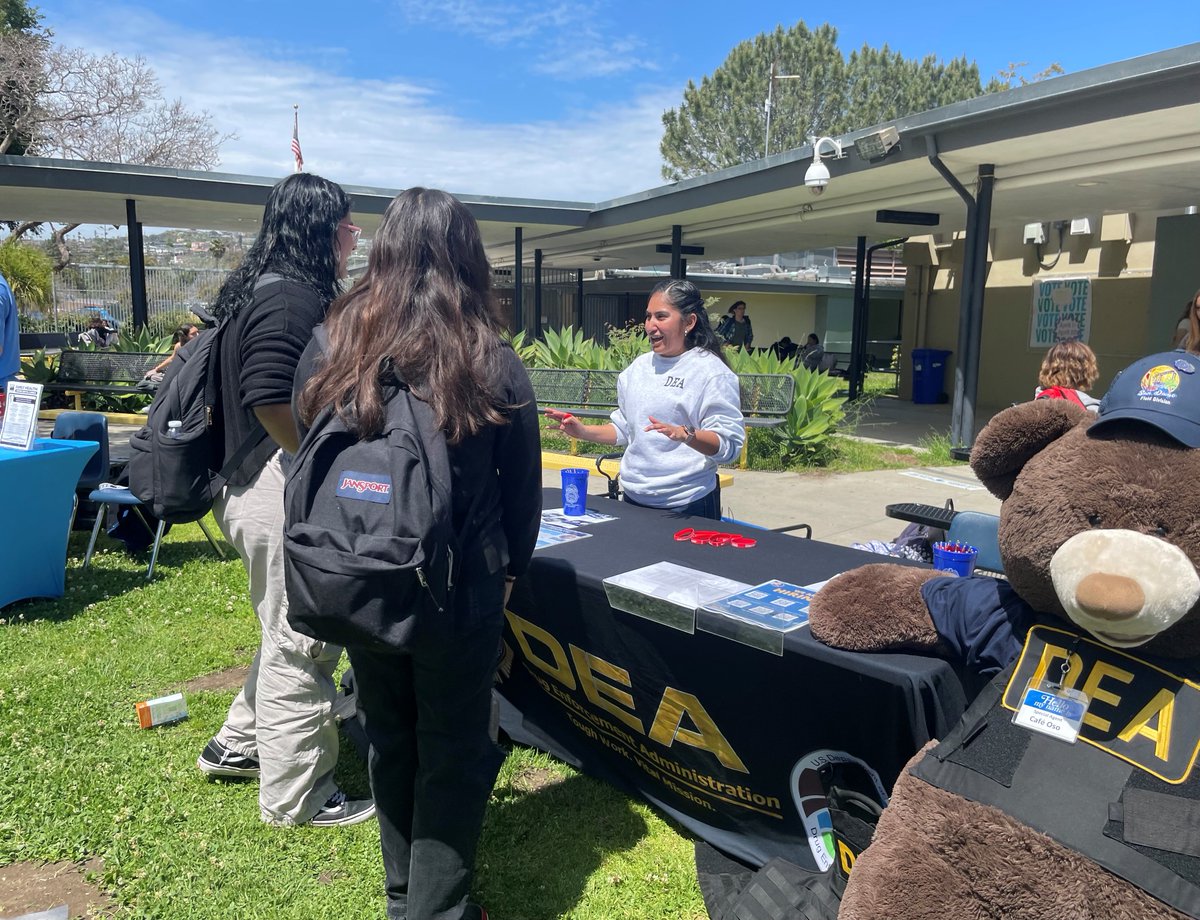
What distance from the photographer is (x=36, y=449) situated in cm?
481

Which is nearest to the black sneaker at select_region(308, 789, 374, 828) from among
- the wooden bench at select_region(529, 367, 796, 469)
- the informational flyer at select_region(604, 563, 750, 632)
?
the informational flyer at select_region(604, 563, 750, 632)

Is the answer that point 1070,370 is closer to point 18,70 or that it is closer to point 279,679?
point 279,679

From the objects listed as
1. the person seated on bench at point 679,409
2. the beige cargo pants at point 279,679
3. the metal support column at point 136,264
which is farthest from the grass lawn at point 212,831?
the metal support column at point 136,264

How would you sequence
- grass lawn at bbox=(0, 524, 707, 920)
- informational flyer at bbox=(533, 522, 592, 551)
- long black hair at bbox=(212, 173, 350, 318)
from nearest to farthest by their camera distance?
grass lawn at bbox=(0, 524, 707, 920), long black hair at bbox=(212, 173, 350, 318), informational flyer at bbox=(533, 522, 592, 551)

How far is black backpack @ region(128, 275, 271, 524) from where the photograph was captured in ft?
8.91

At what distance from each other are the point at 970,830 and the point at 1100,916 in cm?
23

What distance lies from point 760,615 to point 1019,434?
31.3 inches

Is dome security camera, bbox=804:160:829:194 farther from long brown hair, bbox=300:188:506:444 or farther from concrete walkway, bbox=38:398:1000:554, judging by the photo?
long brown hair, bbox=300:188:506:444

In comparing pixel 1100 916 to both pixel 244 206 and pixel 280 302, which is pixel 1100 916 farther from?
pixel 244 206

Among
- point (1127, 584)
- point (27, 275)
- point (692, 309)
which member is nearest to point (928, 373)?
point (692, 309)

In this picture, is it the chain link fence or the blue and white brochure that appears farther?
the chain link fence

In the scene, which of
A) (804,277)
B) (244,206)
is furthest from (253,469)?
(804,277)

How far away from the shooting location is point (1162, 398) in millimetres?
1688

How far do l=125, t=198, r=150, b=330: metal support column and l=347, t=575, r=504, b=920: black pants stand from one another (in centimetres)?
1423
